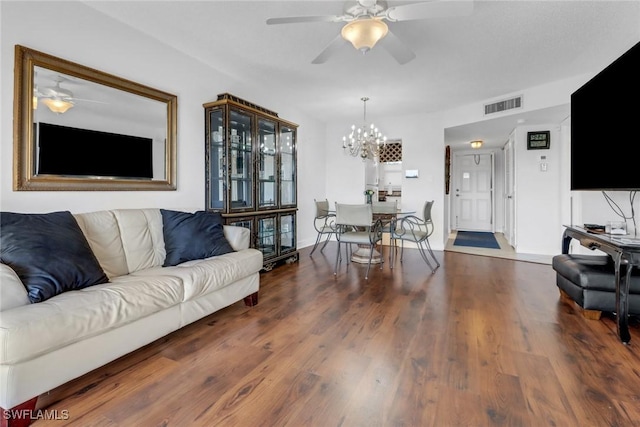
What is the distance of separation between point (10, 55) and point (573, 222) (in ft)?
20.4

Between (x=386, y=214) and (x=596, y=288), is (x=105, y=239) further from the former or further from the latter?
(x=596, y=288)

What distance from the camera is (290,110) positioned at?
Result: 502cm

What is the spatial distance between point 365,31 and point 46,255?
2.42 metres

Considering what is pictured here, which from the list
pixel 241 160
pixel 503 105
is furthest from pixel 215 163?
pixel 503 105

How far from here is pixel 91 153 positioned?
2.43 meters

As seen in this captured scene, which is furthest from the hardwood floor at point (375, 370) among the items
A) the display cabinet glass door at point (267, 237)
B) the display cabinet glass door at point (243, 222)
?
the display cabinet glass door at point (267, 237)

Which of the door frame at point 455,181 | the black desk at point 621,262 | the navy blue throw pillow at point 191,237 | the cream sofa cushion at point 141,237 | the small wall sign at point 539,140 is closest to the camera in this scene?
the black desk at point 621,262

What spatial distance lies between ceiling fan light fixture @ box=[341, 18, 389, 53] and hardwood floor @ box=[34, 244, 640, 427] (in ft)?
6.85

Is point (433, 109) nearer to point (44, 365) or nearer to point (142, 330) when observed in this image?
point (142, 330)

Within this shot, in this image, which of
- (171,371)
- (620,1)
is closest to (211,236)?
(171,371)

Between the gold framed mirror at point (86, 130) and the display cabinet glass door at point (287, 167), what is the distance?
1483mm

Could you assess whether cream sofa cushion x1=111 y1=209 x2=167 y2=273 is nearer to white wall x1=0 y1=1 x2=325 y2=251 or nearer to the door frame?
white wall x1=0 y1=1 x2=325 y2=251

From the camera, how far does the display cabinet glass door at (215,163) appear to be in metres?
3.37

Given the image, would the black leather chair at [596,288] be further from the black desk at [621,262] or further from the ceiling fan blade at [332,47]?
the ceiling fan blade at [332,47]
